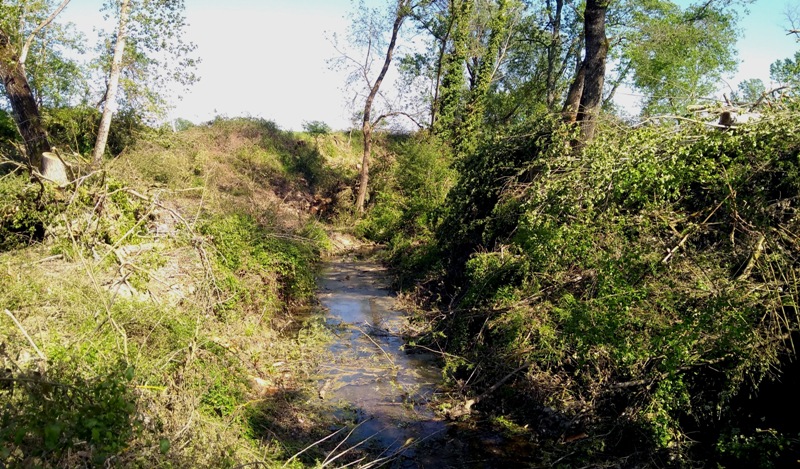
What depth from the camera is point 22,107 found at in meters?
11.7

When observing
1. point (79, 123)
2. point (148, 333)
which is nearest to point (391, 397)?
point (148, 333)

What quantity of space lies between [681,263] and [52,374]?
5.82 m

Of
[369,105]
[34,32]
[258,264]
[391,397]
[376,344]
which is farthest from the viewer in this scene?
[369,105]

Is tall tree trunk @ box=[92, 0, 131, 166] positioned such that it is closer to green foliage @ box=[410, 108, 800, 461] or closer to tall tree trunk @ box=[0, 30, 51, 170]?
tall tree trunk @ box=[0, 30, 51, 170]

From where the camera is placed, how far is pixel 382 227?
24.0m

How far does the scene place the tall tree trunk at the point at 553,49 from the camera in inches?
1079

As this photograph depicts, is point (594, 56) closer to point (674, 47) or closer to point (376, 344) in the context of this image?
point (376, 344)

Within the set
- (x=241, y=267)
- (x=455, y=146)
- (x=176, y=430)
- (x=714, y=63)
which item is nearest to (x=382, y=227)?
(x=455, y=146)

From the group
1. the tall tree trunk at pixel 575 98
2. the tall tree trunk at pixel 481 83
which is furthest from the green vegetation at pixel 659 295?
the tall tree trunk at pixel 481 83

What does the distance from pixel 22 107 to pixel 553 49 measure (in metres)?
23.7

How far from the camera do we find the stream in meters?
6.74

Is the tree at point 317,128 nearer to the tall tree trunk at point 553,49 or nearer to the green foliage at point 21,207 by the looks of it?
the tall tree trunk at point 553,49

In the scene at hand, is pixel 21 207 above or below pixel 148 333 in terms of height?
above

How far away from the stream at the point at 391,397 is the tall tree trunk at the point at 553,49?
18397 mm
